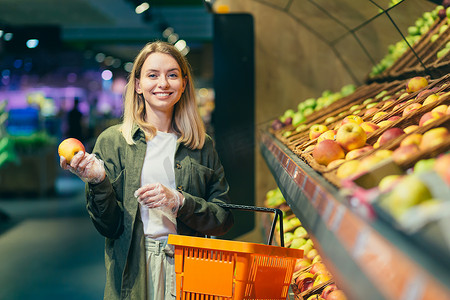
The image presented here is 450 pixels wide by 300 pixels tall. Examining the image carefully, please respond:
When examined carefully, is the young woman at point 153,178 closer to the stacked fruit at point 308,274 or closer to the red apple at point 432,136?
the stacked fruit at point 308,274

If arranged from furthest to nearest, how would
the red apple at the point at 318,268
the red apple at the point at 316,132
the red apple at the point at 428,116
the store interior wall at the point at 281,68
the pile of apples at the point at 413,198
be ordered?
the store interior wall at the point at 281,68 → the red apple at the point at 316,132 → the red apple at the point at 318,268 → the red apple at the point at 428,116 → the pile of apples at the point at 413,198

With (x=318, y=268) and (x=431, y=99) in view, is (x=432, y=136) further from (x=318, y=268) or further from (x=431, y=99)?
(x=318, y=268)

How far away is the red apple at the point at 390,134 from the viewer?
180 centimetres

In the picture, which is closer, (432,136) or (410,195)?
(410,195)

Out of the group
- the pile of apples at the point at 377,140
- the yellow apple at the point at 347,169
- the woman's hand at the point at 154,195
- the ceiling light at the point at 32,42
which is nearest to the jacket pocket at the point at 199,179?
the woman's hand at the point at 154,195

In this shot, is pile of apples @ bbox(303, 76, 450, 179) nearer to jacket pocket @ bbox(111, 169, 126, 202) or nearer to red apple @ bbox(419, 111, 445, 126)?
red apple @ bbox(419, 111, 445, 126)

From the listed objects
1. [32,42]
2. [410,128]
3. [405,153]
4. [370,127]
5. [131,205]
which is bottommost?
[405,153]

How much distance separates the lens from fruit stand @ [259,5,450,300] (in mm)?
738

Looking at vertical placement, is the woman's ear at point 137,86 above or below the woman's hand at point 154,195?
above

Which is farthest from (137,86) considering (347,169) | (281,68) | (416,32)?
(281,68)

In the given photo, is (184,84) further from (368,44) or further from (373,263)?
(368,44)

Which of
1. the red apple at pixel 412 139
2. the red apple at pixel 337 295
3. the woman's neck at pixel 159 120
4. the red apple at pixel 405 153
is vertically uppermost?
the woman's neck at pixel 159 120

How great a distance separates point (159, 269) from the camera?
2064 millimetres

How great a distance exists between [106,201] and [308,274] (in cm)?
110
